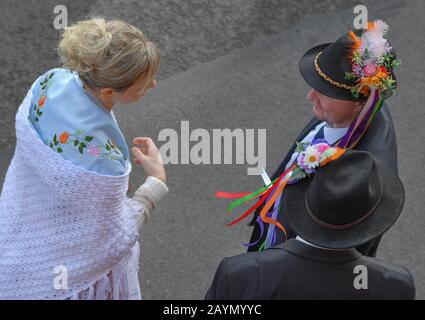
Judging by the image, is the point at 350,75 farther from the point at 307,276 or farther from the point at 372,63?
the point at 307,276

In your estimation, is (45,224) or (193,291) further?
(193,291)

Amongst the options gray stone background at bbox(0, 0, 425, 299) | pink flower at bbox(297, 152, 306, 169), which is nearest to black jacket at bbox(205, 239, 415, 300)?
pink flower at bbox(297, 152, 306, 169)

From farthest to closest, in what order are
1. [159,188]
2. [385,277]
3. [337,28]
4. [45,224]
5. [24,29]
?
[337,28]
[24,29]
[159,188]
[45,224]
[385,277]

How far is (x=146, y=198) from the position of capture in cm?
278

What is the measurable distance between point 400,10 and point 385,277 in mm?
3565

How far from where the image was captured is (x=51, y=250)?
8.45 feet

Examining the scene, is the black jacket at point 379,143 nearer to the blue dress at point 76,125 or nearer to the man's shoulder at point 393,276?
the man's shoulder at point 393,276

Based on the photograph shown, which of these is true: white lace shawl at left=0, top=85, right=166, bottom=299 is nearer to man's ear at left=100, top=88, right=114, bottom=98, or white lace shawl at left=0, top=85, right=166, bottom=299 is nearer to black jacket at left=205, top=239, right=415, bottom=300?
man's ear at left=100, top=88, right=114, bottom=98

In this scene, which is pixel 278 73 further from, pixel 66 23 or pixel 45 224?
pixel 45 224

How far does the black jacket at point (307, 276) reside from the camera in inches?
90.1

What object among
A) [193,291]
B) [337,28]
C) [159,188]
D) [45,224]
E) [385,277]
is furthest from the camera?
[337,28]

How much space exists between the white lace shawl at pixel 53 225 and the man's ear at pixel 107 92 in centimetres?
30

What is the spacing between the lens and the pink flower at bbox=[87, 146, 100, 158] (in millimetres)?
2430
